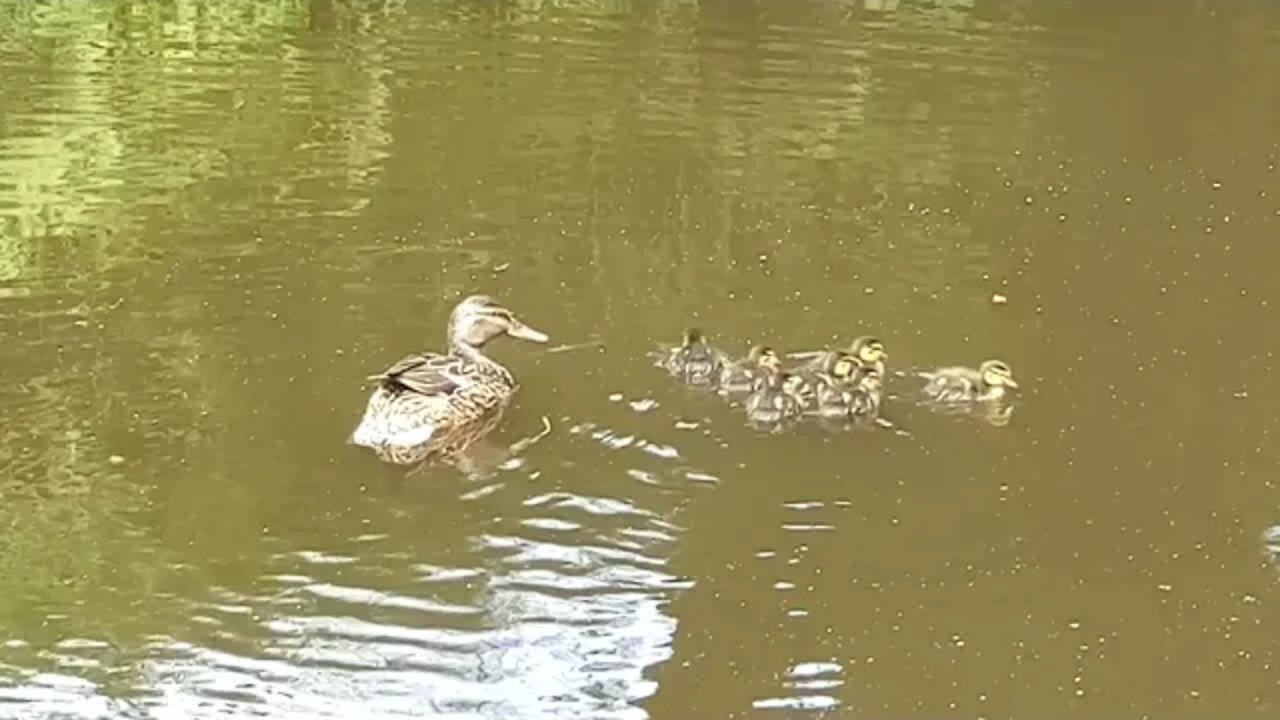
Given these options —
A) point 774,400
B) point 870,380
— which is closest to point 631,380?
point 774,400

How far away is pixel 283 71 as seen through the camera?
8.26 m

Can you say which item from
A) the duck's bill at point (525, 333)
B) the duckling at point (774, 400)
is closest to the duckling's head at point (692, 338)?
the duckling at point (774, 400)

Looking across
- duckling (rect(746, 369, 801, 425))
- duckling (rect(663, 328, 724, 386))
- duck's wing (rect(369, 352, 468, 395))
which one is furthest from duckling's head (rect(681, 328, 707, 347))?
duck's wing (rect(369, 352, 468, 395))

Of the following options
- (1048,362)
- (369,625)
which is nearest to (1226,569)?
(1048,362)

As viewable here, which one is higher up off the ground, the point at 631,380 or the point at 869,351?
the point at 869,351

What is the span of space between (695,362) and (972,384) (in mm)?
696

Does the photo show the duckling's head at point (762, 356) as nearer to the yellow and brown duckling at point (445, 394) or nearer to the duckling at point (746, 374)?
the duckling at point (746, 374)

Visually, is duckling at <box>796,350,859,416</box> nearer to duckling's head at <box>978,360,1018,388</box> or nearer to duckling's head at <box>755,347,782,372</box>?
duckling's head at <box>755,347,782,372</box>

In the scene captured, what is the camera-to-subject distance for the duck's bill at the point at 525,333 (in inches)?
204

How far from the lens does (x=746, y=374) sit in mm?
4930

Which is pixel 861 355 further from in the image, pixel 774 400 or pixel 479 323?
pixel 479 323

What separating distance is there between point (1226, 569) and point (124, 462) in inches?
97.7

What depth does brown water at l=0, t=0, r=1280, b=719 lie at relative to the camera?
3855 mm

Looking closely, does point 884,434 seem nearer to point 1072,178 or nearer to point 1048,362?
point 1048,362
